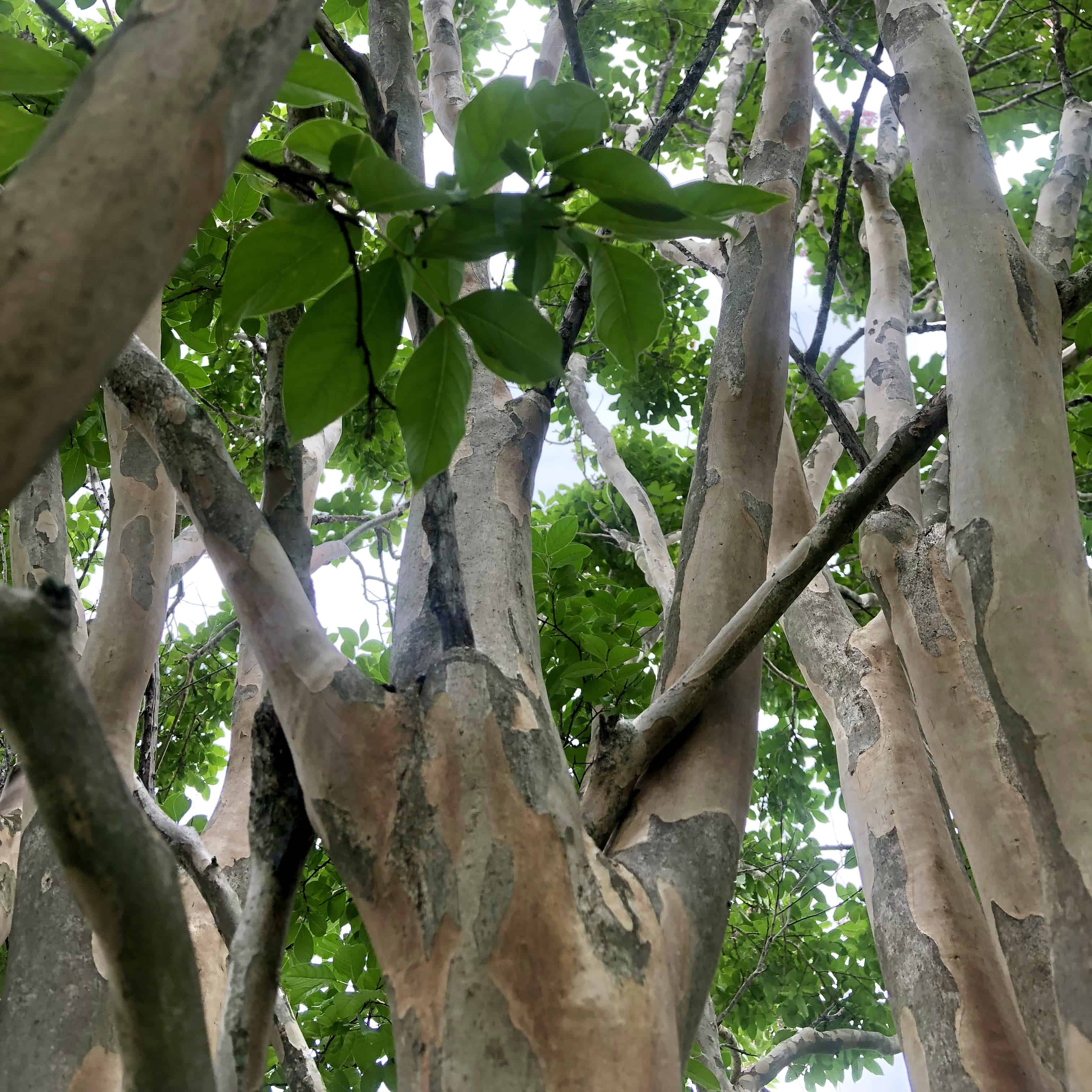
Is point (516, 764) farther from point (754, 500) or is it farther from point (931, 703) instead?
point (931, 703)

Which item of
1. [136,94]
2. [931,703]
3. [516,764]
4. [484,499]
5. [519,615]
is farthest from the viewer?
[931,703]

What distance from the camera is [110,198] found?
0.49m

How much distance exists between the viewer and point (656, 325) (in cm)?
103

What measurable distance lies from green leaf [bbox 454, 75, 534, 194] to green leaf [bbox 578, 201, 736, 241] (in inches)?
3.5

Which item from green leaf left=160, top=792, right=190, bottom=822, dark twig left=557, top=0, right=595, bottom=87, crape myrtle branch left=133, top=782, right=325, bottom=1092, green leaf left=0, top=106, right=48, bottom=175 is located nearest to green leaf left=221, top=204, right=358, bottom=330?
green leaf left=0, top=106, right=48, bottom=175

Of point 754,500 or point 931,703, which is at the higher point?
point 754,500

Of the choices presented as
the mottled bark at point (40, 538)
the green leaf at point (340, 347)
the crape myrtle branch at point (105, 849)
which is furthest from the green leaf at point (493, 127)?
the mottled bark at point (40, 538)

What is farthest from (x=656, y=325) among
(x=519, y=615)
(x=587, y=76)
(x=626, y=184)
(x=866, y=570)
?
(x=866, y=570)

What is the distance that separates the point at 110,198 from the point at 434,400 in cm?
49

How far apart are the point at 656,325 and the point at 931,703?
152 centimetres

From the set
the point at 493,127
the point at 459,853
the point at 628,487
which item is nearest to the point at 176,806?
the point at 459,853

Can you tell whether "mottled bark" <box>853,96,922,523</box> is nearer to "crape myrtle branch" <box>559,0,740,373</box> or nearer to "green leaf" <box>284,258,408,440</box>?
"crape myrtle branch" <box>559,0,740,373</box>

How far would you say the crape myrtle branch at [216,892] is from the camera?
1564 millimetres

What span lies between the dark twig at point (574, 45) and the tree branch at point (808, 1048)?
13.0 feet
